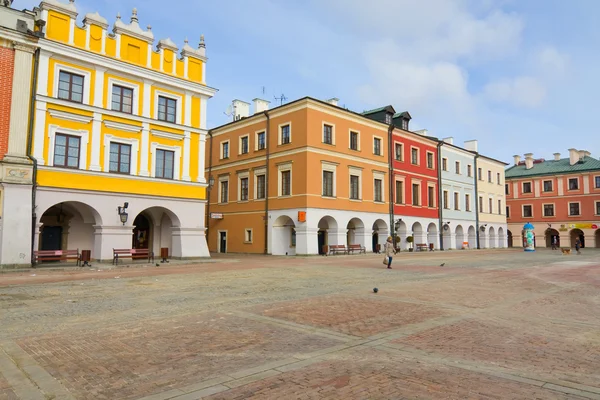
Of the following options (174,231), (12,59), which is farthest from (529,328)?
(12,59)

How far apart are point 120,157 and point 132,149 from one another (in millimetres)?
855

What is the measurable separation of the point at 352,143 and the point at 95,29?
2088cm

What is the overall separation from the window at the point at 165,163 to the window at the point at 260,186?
10.7 metres

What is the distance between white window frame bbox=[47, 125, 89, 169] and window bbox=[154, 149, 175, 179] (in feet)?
13.2

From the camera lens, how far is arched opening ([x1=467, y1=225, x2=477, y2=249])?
2014 inches

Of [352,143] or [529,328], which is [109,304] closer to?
[529,328]

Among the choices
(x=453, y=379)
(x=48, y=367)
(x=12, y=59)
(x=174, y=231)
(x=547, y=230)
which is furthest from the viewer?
(x=547, y=230)

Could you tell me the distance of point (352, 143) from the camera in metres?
35.7

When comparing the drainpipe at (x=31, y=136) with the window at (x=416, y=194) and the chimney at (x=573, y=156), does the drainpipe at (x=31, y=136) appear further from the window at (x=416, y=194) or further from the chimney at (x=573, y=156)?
the chimney at (x=573, y=156)

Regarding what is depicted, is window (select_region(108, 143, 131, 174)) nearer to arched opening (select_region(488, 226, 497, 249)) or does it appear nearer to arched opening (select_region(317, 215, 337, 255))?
arched opening (select_region(317, 215, 337, 255))

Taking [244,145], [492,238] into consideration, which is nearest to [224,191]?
[244,145]

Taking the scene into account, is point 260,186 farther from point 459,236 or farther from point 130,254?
point 459,236

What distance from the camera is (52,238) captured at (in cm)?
2327

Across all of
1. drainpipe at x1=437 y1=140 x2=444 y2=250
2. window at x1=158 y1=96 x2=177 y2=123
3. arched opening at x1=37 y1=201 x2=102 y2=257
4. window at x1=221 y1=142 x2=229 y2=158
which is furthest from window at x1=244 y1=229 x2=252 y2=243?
drainpipe at x1=437 y1=140 x2=444 y2=250
